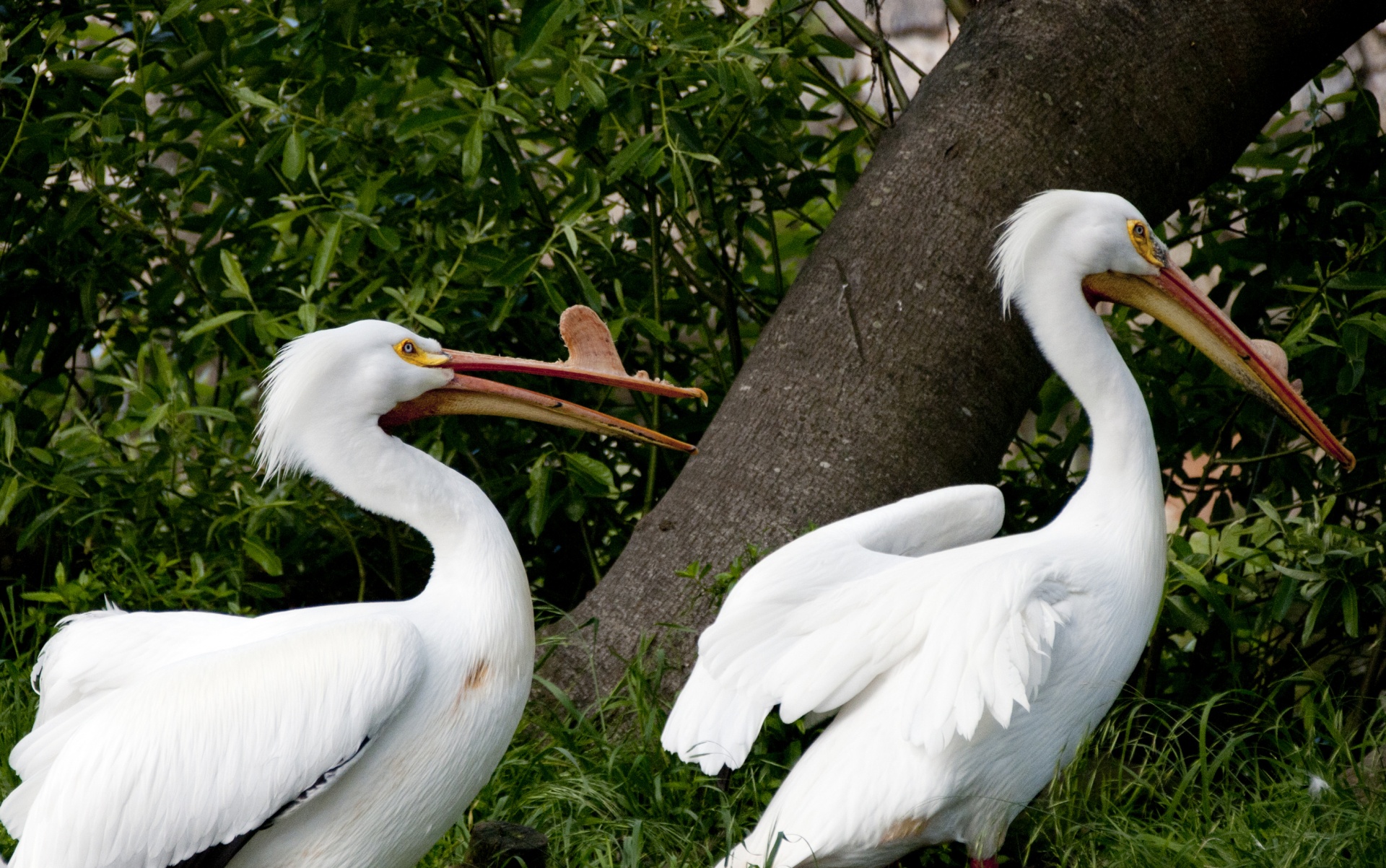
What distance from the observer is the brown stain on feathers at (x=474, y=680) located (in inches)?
97.0

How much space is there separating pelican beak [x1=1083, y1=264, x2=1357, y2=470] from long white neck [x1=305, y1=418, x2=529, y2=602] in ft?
4.57

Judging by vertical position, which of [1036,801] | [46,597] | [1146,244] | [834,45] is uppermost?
[834,45]

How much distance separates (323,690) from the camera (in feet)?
7.70

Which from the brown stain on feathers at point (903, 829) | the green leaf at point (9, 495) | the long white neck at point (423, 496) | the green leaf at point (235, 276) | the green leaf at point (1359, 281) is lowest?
the brown stain on feathers at point (903, 829)

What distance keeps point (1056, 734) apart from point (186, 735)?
1.53 metres

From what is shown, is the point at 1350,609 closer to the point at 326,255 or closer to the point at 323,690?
the point at 323,690

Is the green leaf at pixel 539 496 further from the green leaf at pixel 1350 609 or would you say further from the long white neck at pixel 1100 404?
the green leaf at pixel 1350 609

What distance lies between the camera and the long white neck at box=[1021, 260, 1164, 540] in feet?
9.20

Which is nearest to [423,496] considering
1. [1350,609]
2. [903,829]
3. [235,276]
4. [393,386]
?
[393,386]

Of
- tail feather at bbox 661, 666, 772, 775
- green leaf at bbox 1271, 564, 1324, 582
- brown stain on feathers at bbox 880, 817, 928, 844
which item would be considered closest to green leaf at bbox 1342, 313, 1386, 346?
green leaf at bbox 1271, 564, 1324, 582

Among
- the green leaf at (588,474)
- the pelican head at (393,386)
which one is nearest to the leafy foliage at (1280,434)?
the green leaf at (588,474)

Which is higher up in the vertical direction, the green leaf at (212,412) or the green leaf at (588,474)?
the green leaf at (212,412)

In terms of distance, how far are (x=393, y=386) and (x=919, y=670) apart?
1082 millimetres

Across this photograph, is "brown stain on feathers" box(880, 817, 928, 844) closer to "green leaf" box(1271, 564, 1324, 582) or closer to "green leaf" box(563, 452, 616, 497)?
"green leaf" box(1271, 564, 1324, 582)
